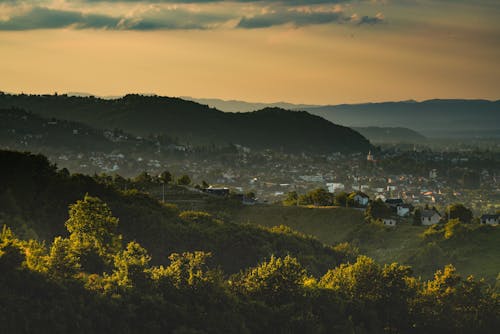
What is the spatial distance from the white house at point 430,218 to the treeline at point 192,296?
46367 mm

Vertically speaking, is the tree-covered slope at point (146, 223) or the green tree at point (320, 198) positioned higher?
the tree-covered slope at point (146, 223)

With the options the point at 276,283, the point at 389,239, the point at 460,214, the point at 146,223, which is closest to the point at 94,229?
the point at 276,283

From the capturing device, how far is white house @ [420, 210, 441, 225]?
11571 centimetres

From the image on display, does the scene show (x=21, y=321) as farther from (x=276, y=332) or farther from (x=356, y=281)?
(x=356, y=281)

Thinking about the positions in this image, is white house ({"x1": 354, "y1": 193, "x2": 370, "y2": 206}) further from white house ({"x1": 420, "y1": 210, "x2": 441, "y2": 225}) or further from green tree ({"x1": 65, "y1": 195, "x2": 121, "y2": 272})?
green tree ({"x1": 65, "y1": 195, "x2": 121, "y2": 272})

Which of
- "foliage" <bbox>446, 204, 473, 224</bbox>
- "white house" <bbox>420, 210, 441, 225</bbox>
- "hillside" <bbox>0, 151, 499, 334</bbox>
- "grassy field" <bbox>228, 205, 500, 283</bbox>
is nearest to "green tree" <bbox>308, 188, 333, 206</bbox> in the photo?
"grassy field" <bbox>228, 205, 500, 283</bbox>

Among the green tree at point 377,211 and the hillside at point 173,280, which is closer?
the hillside at point 173,280

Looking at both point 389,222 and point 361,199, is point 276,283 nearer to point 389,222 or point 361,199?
point 389,222

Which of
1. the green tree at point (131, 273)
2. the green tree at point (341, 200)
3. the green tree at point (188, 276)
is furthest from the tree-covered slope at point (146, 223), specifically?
the green tree at point (341, 200)

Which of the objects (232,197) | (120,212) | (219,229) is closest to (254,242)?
(219,229)

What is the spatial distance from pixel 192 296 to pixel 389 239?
2020 inches

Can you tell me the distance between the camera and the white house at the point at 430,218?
116 meters

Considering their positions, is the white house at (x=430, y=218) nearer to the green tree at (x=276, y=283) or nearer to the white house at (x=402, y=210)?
the white house at (x=402, y=210)

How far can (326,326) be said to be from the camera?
191 feet
